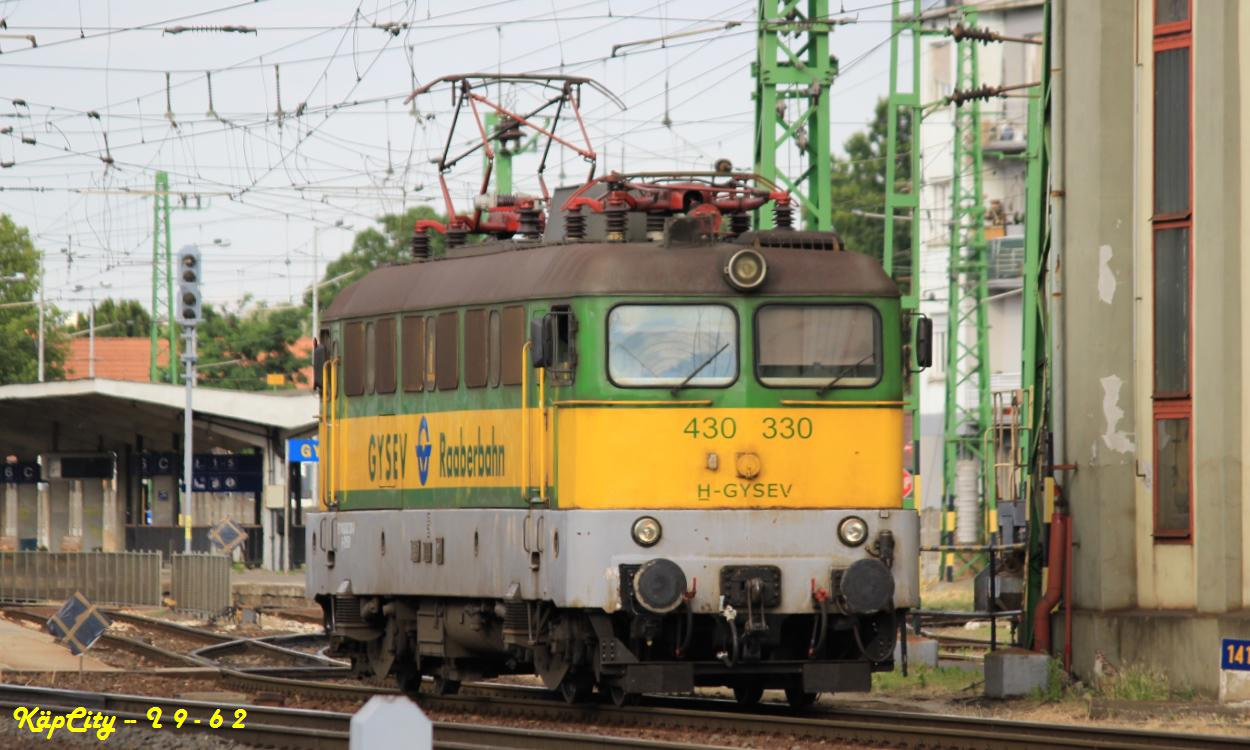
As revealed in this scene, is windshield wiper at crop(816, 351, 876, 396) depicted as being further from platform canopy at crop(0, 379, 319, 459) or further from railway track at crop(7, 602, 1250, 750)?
platform canopy at crop(0, 379, 319, 459)

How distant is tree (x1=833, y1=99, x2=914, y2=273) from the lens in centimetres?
9106

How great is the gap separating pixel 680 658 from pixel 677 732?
22.5 inches

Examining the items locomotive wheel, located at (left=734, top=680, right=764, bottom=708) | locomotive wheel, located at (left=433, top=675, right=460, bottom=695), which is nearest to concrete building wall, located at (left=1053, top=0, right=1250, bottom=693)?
locomotive wheel, located at (left=734, top=680, right=764, bottom=708)

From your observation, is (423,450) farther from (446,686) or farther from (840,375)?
(840,375)

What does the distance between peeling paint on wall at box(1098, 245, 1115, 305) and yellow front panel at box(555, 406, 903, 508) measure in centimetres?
384

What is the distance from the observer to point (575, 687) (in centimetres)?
1700

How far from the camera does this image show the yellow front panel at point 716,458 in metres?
15.9

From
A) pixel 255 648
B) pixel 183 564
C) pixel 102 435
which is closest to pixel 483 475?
pixel 255 648

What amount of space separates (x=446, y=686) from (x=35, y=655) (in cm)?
871

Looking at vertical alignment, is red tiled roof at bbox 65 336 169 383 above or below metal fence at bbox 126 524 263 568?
above

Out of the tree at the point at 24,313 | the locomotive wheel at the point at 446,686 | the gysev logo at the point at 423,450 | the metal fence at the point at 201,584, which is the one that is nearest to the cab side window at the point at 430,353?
the gysev logo at the point at 423,450

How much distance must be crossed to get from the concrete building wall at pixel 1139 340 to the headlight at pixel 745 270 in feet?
13.8

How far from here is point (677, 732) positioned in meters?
15.9

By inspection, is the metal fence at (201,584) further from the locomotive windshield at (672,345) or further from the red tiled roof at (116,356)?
the red tiled roof at (116,356)
